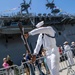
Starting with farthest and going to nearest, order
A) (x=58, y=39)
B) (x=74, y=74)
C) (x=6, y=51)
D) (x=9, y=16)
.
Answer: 1. (x=58, y=39)
2. (x=9, y=16)
3. (x=6, y=51)
4. (x=74, y=74)

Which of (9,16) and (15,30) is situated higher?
(9,16)

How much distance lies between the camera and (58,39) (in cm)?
3900

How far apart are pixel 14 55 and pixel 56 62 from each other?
27057 mm

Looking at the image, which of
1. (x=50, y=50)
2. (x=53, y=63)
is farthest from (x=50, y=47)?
(x=53, y=63)

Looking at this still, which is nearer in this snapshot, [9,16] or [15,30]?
[15,30]

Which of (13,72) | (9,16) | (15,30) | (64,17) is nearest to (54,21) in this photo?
(64,17)

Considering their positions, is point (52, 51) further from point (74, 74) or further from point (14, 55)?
point (14, 55)

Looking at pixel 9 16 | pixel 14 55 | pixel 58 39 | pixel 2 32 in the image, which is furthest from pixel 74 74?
pixel 58 39

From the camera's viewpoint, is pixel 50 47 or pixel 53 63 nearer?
pixel 53 63

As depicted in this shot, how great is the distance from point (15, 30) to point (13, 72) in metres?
23.3

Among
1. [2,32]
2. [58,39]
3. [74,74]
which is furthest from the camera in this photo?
[58,39]

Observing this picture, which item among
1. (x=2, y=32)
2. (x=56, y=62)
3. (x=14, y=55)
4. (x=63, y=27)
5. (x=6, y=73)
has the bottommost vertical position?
(x=56, y=62)

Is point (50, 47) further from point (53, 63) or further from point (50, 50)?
point (53, 63)

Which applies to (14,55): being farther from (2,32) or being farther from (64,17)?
(64,17)
